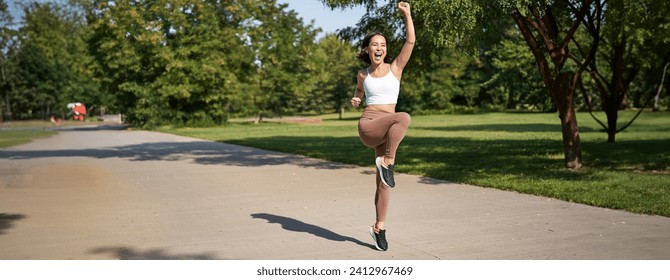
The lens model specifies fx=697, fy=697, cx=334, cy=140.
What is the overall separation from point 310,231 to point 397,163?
318 inches

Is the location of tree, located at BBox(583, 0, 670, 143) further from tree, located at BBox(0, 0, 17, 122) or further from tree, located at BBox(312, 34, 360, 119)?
tree, located at BBox(0, 0, 17, 122)

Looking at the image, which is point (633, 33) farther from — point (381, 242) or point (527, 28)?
point (381, 242)

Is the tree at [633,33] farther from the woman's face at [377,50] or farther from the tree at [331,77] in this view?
the tree at [331,77]

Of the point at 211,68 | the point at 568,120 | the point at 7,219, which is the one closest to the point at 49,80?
the point at 211,68

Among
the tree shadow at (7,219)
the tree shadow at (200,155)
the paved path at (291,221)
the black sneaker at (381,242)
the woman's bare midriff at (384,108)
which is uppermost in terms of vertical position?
the woman's bare midriff at (384,108)

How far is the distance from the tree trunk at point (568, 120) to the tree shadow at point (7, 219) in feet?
31.5

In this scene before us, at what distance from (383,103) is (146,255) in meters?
2.33

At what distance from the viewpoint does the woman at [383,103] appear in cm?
554

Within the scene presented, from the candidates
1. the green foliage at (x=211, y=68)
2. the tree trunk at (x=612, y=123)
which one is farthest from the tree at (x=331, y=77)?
the tree trunk at (x=612, y=123)

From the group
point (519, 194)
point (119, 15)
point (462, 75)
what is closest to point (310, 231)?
point (519, 194)

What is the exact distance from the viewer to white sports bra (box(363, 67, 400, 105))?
18.5 feet

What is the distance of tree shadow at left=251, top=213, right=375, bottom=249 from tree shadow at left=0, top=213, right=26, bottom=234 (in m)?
2.62

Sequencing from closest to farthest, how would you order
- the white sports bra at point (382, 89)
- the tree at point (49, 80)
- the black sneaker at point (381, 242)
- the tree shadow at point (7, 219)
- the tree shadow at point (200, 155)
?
the white sports bra at point (382, 89) < the black sneaker at point (381, 242) < the tree shadow at point (7, 219) < the tree shadow at point (200, 155) < the tree at point (49, 80)

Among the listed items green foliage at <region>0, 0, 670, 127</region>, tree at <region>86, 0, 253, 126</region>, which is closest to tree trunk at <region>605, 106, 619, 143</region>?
green foliage at <region>0, 0, 670, 127</region>
